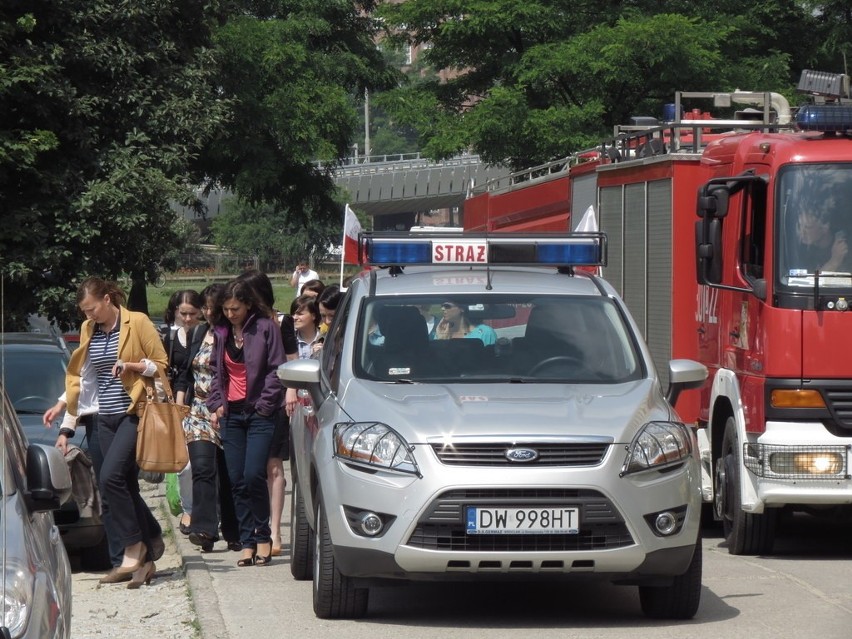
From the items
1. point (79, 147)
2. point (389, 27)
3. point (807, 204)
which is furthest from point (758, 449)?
point (389, 27)

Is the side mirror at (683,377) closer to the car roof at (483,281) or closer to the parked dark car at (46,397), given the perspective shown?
the car roof at (483,281)

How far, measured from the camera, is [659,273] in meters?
11.6

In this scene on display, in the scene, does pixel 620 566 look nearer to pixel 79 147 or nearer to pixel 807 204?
pixel 807 204

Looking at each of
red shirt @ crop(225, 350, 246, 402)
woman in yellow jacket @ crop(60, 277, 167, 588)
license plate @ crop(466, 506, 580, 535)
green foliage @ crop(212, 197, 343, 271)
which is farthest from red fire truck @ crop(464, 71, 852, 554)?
green foliage @ crop(212, 197, 343, 271)

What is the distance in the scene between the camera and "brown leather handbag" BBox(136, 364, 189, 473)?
8609mm

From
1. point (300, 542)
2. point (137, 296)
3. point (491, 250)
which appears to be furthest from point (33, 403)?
point (137, 296)

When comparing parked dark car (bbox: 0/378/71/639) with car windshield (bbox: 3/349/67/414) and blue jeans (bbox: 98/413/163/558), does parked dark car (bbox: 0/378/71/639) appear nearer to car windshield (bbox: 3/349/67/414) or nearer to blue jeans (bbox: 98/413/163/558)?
blue jeans (bbox: 98/413/163/558)

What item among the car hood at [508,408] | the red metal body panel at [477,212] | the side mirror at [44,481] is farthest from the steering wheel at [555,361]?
the red metal body panel at [477,212]

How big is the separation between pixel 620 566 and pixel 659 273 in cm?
492

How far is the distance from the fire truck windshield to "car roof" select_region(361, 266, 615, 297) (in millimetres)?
1461

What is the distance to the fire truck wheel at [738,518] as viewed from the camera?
31.8 feet

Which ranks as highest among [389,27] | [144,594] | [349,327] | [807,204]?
[389,27]

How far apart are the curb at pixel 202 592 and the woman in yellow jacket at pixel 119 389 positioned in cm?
30

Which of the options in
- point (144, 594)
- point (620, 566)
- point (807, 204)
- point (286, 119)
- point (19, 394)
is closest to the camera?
point (620, 566)
